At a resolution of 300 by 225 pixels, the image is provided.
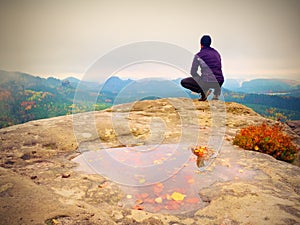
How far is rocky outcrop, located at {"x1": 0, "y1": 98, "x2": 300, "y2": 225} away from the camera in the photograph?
8.20 feet

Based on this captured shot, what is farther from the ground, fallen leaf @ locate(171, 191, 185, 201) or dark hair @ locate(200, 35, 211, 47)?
dark hair @ locate(200, 35, 211, 47)

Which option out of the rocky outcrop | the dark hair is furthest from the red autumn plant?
the dark hair

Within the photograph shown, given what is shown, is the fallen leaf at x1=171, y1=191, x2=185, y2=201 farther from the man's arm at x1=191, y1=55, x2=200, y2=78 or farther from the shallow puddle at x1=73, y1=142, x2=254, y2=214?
the man's arm at x1=191, y1=55, x2=200, y2=78

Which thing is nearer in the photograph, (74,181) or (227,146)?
(74,181)

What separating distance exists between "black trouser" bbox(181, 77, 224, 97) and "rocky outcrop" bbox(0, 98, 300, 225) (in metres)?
2.25

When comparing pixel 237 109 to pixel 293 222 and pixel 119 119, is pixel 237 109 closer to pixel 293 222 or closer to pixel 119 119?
pixel 119 119

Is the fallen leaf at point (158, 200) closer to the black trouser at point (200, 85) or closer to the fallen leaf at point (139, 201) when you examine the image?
the fallen leaf at point (139, 201)

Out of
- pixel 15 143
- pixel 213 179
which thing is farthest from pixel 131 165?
pixel 15 143

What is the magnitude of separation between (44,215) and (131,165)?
7.10 ft

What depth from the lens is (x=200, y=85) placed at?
873 centimetres

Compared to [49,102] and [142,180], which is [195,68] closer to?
[142,180]

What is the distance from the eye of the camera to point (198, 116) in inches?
322

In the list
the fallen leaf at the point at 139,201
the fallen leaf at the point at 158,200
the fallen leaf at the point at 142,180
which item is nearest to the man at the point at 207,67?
the fallen leaf at the point at 142,180

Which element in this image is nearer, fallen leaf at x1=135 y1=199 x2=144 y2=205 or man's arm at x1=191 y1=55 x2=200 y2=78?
fallen leaf at x1=135 y1=199 x2=144 y2=205
